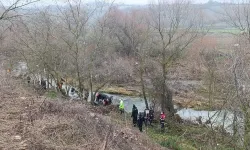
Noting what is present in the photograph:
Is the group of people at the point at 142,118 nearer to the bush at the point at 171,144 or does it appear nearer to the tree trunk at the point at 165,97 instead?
the bush at the point at 171,144

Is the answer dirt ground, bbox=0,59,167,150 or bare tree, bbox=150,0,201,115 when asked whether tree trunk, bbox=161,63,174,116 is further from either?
dirt ground, bbox=0,59,167,150

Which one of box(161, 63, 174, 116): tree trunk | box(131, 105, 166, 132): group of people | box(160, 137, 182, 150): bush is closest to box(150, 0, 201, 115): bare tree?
box(161, 63, 174, 116): tree trunk

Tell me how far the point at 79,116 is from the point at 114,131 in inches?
51.8

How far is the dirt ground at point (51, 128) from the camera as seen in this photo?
8523mm

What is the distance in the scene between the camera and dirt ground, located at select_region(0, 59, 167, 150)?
8.52 meters

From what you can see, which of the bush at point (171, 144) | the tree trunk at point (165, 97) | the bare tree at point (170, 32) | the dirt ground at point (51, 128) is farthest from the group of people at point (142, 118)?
the dirt ground at point (51, 128)

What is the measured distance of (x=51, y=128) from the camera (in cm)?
948

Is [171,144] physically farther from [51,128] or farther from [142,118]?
[51,128]

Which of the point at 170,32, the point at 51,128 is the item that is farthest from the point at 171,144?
the point at 170,32

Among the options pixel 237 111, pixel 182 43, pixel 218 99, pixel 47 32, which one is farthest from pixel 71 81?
pixel 237 111

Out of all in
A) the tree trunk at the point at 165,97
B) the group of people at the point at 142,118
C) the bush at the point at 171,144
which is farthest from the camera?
the tree trunk at the point at 165,97

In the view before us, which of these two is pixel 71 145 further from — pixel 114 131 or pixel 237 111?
pixel 237 111

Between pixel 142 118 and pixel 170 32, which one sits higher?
pixel 170 32

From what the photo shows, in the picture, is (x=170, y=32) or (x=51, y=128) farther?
A: (x=170, y=32)
